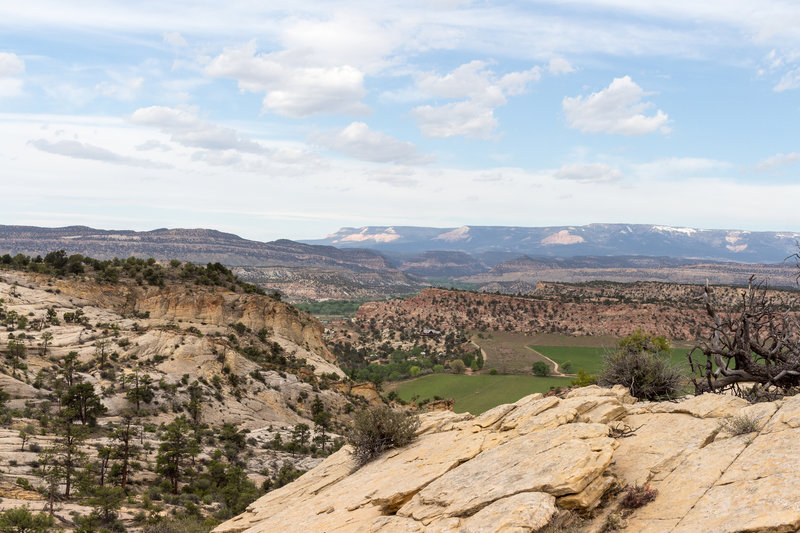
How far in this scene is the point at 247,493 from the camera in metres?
24.7

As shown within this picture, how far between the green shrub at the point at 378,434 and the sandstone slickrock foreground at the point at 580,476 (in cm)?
72

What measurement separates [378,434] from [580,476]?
25.7 ft

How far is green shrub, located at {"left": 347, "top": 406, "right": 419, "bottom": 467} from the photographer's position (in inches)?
574

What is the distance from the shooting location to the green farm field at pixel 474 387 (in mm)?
75688

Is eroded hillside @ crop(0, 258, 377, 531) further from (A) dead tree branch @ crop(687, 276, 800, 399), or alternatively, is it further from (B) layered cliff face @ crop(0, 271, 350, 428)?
(A) dead tree branch @ crop(687, 276, 800, 399)

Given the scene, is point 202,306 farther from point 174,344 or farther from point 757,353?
point 757,353

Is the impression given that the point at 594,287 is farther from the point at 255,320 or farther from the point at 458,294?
the point at 255,320

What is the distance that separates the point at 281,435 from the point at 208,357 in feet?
37.0

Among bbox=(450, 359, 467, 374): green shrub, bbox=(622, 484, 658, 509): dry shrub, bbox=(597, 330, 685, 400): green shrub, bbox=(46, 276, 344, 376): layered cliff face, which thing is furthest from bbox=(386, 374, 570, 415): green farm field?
bbox=(622, 484, 658, 509): dry shrub

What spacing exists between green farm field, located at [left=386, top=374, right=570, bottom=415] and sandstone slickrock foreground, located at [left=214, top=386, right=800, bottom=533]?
6069 cm

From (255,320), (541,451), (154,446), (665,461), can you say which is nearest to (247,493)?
(154,446)

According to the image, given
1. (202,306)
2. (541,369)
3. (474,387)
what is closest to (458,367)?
(474,387)

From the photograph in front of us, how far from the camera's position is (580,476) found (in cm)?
819

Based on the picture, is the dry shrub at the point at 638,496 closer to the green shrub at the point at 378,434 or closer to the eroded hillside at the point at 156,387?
the green shrub at the point at 378,434
